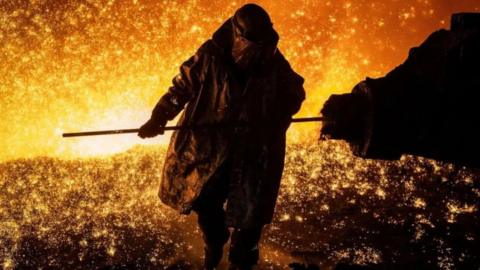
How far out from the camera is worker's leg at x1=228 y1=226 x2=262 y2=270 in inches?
134

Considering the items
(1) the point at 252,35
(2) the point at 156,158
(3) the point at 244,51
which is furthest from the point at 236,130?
(2) the point at 156,158

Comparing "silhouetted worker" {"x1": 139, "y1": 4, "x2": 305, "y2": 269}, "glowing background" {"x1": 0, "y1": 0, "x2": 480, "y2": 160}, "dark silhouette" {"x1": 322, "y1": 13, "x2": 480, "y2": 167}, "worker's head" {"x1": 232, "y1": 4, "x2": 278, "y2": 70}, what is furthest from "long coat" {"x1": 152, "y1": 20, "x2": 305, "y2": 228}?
"glowing background" {"x1": 0, "y1": 0, "x2": 480, "y2": 160}

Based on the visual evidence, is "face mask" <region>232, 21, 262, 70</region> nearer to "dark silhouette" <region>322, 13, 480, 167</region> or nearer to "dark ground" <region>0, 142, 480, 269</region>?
"dark silhouette" <region>322, 13, 480, 167</region>

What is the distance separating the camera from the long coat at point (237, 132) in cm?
320

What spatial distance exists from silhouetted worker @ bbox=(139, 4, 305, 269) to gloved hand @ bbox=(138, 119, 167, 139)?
0.01 metres

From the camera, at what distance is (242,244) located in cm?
343

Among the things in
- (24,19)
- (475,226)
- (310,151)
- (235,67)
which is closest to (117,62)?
(24,19)

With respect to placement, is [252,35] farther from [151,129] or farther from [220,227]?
[220,227]

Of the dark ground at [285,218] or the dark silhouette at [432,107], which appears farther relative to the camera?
the dark ground at [285,218]

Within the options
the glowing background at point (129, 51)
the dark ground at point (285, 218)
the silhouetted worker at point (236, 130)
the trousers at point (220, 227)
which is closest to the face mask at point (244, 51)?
the silhouetted worker at point (236, 130)

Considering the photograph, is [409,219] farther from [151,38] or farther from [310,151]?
[151,38]

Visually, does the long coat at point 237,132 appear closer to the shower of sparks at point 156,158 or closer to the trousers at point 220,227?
the trousers at point 220,227

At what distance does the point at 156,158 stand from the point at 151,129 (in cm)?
447

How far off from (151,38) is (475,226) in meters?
9.03
